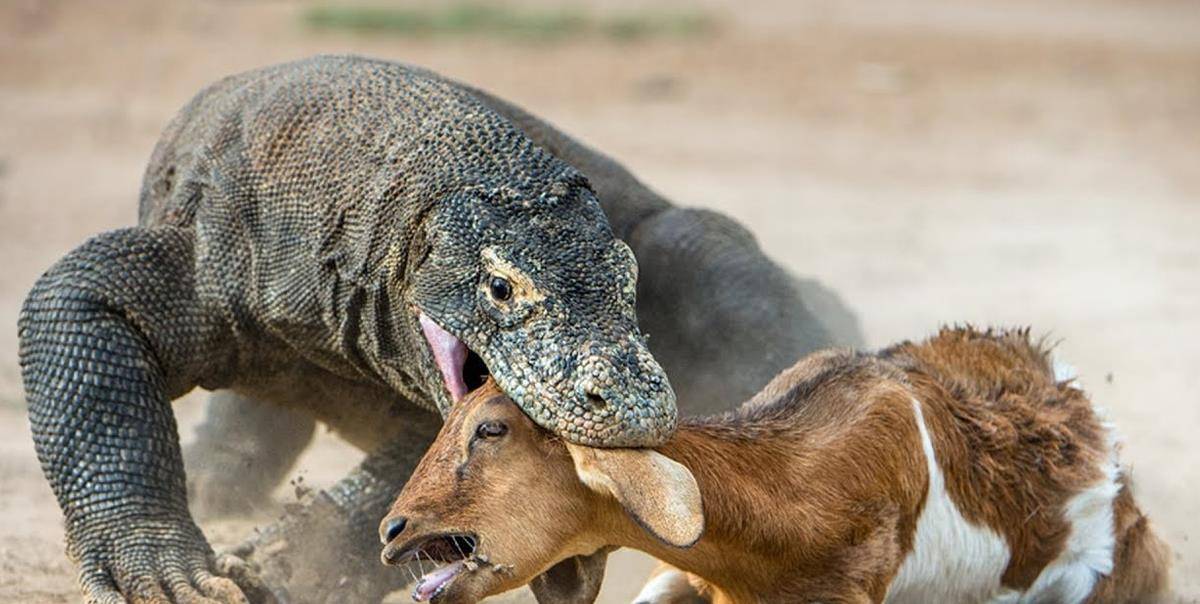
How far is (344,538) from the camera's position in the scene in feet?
20.0

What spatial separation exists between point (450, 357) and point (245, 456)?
103 inches

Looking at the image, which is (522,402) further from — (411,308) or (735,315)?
(735,315)

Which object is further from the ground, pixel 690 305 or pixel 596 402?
pixel 596 402

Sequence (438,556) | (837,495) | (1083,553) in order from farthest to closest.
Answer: (1083,553)
(837,495)
(438,556)

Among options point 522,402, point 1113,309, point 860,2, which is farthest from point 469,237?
point 860,2

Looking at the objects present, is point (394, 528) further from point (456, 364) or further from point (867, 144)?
point (867, 144)

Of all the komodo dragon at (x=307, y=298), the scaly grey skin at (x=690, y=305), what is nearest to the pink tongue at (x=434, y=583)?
the komodo dragon at (x=307, y=298)

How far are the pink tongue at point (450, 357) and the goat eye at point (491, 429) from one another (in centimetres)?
75

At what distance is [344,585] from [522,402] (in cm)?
173

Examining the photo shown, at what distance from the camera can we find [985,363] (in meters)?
5.74

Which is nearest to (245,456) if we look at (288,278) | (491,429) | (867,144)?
(288,278)

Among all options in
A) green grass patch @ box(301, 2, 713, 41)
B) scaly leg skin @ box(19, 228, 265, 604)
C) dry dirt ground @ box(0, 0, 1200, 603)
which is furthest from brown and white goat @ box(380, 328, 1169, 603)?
green grass patch @ box(301, 2, 713, 41)

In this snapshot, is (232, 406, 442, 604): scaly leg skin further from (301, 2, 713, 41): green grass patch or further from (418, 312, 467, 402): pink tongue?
(301, 2, 713, 41): green grass patch

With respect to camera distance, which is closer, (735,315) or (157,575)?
(157,575)
